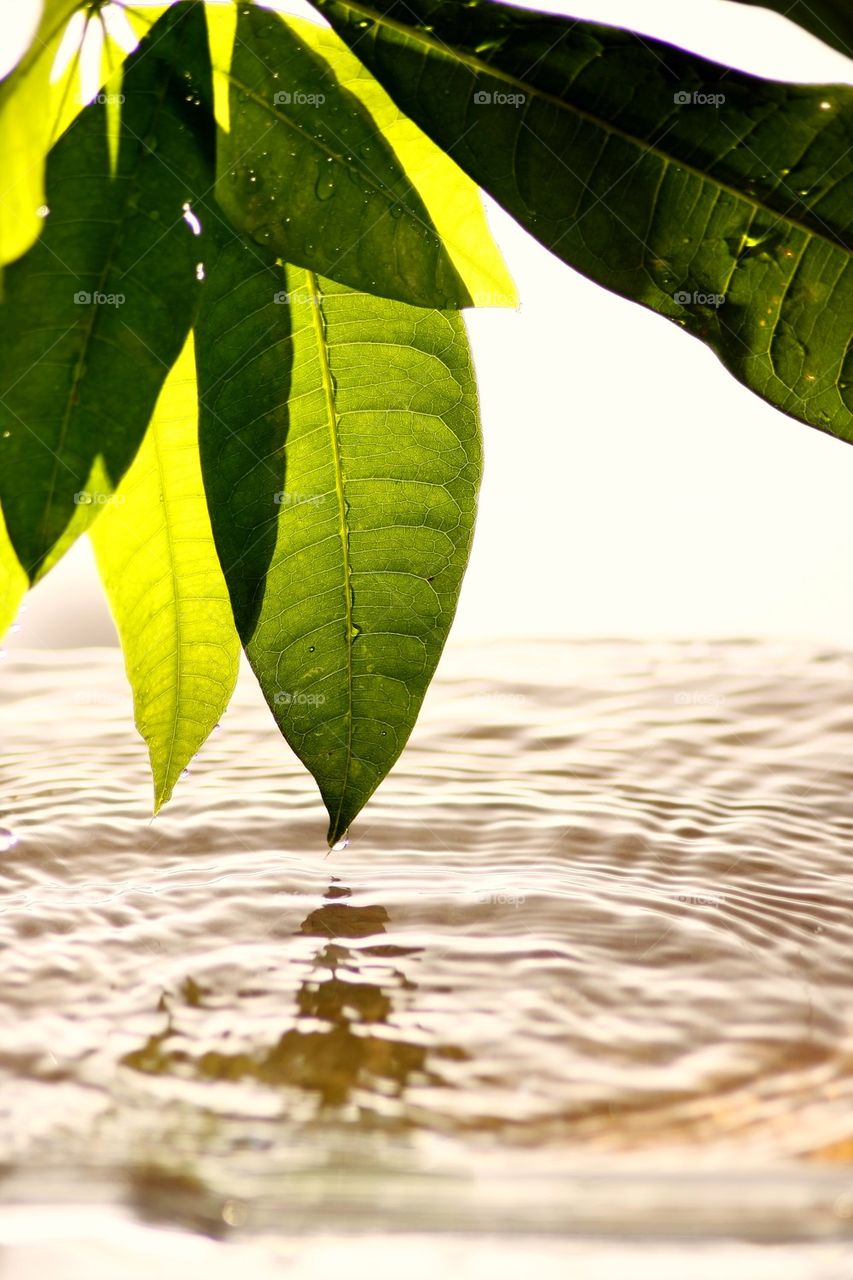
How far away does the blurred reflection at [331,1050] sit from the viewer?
315mm

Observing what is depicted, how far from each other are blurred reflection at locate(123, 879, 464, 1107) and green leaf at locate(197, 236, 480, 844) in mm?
52

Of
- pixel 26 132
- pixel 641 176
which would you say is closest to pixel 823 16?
pixel 641 176

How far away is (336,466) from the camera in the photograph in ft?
1.25

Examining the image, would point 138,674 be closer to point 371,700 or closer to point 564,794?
point 371,700

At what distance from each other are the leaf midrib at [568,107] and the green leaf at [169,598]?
13 centimetres

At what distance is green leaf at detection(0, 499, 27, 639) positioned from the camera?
0.37 metres

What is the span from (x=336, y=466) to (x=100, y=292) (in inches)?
3.4

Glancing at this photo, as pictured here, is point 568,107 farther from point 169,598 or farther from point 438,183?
point 169,598

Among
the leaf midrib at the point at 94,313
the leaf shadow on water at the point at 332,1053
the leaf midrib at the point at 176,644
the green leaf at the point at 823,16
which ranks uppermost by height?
the green leaf at the point at 823,16

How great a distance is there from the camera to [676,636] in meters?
0.77

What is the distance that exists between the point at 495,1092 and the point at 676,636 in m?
0.49

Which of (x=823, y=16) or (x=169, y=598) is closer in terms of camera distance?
(x=823, y=16)

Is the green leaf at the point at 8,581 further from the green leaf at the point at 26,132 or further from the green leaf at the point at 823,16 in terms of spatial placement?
the green leaf at the point at 823,16

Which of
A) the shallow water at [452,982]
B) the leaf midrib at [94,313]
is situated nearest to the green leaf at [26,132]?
the leaf midrib at [94,313]
